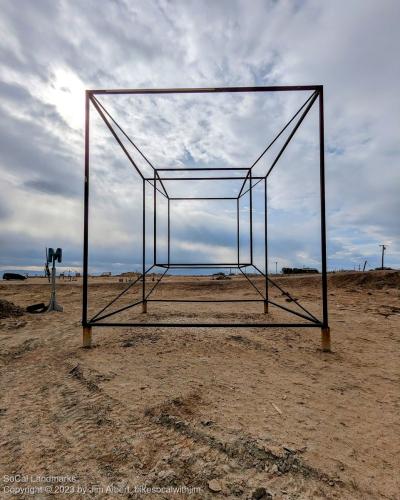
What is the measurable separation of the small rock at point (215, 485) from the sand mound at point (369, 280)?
13997 millimetres

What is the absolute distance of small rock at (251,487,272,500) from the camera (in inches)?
56.5

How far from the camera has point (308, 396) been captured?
2.55m

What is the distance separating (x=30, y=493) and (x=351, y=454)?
1818 millimetres

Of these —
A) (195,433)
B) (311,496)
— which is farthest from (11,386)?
(311,496)

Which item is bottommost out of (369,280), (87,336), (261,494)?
(261,494)

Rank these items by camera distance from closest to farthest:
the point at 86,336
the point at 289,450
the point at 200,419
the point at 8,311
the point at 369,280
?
1. the point at 289,450
2. the point at 200,419
3. the point at 86,336
4. the point at 8,311
5. the point at 369,280

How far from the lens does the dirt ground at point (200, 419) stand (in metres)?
1.55

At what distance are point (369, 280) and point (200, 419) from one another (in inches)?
576

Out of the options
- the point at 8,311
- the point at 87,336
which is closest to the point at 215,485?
the point at 87,336

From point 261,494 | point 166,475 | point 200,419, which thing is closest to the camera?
point 261,494

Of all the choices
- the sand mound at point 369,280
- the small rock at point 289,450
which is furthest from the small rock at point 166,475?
the sand mound at point 369,280

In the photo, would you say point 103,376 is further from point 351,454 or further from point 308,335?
point 308,335

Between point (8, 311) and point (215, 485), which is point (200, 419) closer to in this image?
point (215, 485)

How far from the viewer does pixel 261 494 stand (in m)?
1.45
